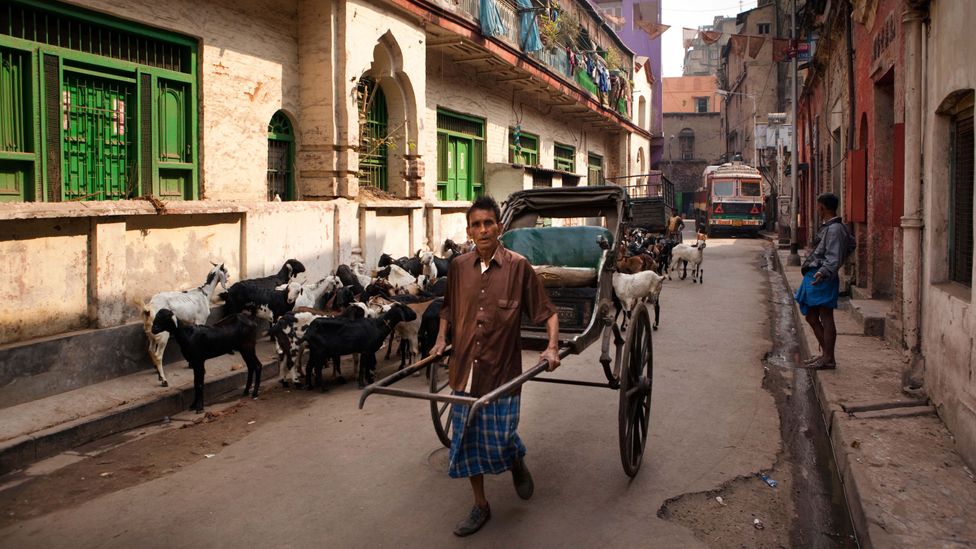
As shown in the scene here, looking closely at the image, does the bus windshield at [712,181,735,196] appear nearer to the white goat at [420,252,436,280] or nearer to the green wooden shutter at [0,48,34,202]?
the white goat at [420,252,436,280]

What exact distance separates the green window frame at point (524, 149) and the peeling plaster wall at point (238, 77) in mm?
10143

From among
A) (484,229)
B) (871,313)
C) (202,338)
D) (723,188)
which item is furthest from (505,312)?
(723,188)

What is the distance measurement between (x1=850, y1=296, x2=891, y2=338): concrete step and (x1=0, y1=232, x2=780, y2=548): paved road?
272cm

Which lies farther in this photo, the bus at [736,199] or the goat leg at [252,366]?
the bus at [736,199]

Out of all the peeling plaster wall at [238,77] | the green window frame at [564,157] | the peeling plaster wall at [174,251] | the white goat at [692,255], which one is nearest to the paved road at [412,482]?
the peeling plaster wall at [174,251]

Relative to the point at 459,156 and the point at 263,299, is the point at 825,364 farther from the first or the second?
the point at 459,156

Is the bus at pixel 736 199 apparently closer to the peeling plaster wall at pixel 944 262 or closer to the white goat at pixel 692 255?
the white goat at pixel 692 255

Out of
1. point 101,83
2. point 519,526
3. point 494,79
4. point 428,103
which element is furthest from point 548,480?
point 494,79

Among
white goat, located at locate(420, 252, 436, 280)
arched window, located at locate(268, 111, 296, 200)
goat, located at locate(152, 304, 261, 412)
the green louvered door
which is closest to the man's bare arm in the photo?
goat, located at locate(152, 304, 261, 412)

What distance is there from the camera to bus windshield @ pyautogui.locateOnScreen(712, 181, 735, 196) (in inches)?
1359

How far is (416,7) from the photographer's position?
13.1m

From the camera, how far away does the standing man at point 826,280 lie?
24.2 feet

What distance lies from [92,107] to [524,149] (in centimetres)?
1554

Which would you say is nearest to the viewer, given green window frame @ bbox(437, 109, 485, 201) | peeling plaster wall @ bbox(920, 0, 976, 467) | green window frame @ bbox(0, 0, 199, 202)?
peeling plaster wall @ bbox(920, 0, 976, 467)
